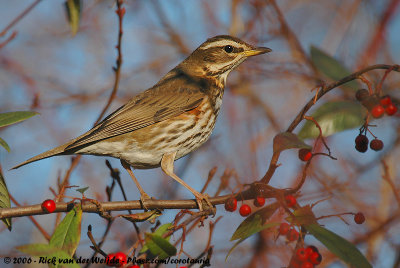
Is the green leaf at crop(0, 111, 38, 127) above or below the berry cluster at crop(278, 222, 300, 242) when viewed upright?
above

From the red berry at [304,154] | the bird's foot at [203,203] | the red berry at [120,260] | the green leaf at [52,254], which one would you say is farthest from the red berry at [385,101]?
the green leaf at [52,254]

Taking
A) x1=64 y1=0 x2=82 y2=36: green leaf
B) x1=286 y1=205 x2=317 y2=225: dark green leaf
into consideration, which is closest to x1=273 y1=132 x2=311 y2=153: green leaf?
x1=286 y1=205 x2=317 y2=225: dark green leaf

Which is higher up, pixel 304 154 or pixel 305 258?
pixel 304 154

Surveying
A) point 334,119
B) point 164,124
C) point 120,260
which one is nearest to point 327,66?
point 334,119

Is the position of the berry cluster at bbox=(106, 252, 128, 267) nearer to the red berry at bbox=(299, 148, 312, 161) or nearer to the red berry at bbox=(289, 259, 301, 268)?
the red berry at bbox=(289, 259, 301, 268)

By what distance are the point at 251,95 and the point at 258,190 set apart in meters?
3.88

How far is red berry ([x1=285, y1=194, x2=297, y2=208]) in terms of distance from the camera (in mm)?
2498

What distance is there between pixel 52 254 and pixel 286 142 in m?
1.29

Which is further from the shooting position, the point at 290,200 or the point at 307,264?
the point at 290,200

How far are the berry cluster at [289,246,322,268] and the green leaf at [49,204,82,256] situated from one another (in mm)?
1203

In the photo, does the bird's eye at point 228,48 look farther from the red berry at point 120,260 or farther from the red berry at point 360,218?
the red berry at point 120,260

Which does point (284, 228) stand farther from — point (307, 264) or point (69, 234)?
point (69, 234)

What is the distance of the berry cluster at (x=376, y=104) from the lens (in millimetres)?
2449

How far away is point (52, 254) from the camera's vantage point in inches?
89.9
